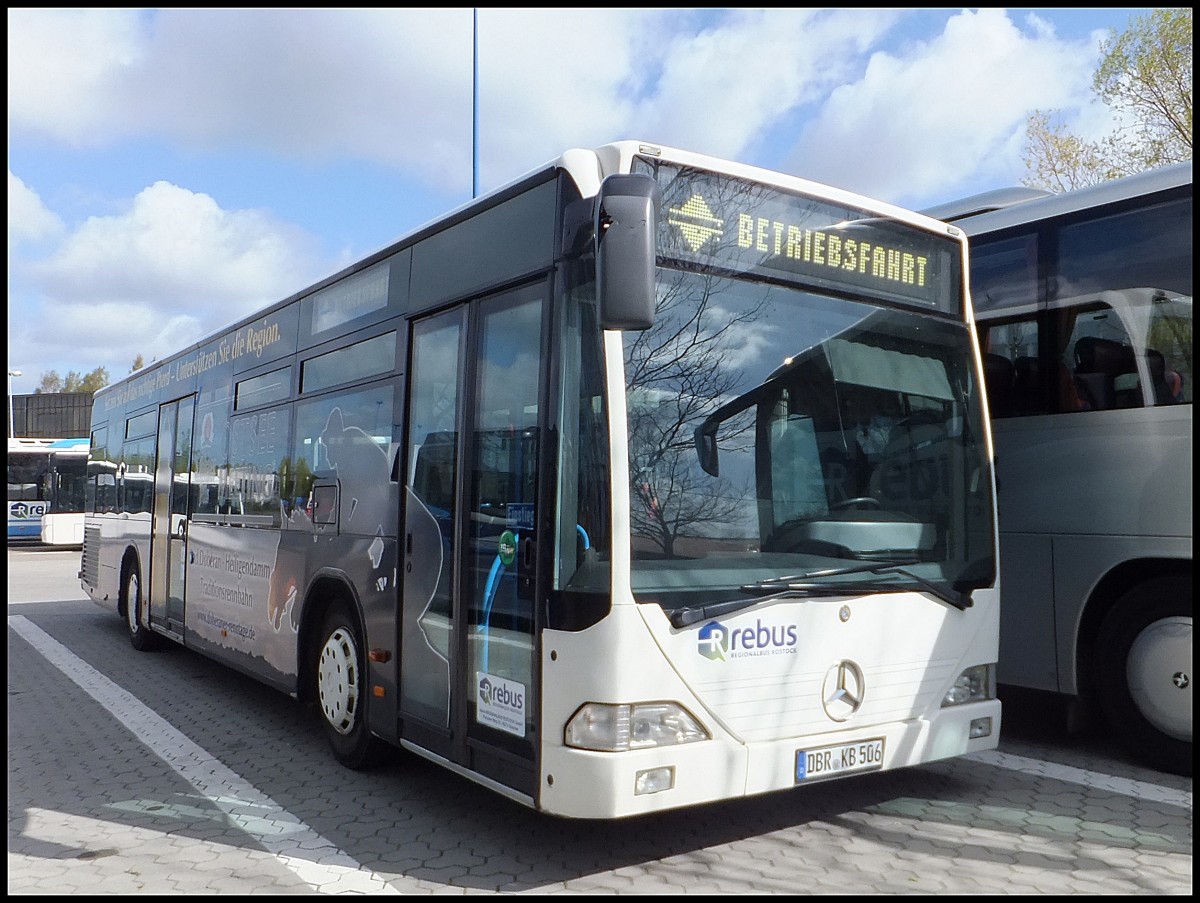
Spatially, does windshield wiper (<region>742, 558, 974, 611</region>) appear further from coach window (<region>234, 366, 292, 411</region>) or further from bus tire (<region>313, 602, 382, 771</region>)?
coach window (<region>234, 366, 292, 411</region>)

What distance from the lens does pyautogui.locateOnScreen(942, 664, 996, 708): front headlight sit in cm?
527

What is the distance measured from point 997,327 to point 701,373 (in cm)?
360

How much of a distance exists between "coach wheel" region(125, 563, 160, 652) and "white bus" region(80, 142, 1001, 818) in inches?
240

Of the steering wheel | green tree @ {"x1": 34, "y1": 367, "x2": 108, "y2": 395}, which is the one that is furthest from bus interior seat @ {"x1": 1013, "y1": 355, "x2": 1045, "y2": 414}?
green tree @ {"x1": 34, "y1": 367, "x2": 108, "y2": 395}

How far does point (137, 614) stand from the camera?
11.7 metres

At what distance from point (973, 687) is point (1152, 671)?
5.33ft

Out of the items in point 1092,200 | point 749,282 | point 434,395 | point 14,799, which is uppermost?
point 1092,200

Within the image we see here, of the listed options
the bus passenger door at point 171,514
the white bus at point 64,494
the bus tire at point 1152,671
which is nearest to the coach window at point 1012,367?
the bus tire at point 1152,671

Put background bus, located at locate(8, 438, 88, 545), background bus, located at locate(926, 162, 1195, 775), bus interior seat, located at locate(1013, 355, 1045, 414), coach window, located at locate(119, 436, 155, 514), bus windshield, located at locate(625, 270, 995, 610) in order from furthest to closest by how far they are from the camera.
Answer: background bus, located at locate(8, 438, 88, 545)
coach window, located at locate(119, 436, 155, 514)
bus interior seat, located at locate(1013, 355, 1045, 414)
background bus, located at locate(926, 162, 1195, 775)
bus windshield, located at locate(625, 270, 995, 610)

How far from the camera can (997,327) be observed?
736 centimetres

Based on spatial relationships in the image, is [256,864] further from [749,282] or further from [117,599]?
[117,599]

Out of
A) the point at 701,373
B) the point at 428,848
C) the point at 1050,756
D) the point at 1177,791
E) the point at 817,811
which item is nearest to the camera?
the point at 701,373

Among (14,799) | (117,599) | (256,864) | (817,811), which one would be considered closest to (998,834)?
(817,811)

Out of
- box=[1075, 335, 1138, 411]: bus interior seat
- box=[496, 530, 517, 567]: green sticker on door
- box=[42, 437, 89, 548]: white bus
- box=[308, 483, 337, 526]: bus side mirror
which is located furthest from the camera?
box=[42, 437, 89, 548]: white bus
